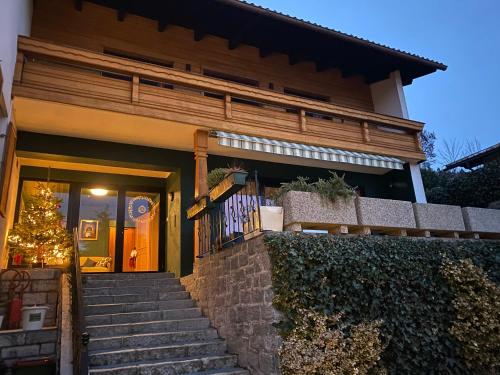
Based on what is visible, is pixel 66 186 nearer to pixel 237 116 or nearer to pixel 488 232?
pixel 237 116

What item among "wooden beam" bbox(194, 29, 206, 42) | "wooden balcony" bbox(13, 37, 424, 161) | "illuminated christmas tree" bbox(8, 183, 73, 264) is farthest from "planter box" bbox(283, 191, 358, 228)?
"wooden beam" bbox(194, 29, 206, 42)

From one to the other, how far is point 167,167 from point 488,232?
707 cm

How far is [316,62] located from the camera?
12.0 m

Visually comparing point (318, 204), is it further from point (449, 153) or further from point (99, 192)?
point (449, 153)

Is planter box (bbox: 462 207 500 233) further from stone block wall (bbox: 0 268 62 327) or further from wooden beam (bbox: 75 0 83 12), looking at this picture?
wooden beam (bbox: 75 0 83 12)

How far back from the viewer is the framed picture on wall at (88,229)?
1002 cm

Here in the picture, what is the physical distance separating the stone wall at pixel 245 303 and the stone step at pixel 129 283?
1646mm

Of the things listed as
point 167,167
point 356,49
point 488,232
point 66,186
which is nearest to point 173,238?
point 167,167

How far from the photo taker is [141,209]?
1074cm

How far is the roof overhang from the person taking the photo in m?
9.59

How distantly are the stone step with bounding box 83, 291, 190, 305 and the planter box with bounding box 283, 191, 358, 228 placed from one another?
2965 mm

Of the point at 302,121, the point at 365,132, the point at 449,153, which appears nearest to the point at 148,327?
the point at 302,121

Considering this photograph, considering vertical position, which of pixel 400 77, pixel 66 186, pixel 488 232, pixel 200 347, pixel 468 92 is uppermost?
pixel 468 92

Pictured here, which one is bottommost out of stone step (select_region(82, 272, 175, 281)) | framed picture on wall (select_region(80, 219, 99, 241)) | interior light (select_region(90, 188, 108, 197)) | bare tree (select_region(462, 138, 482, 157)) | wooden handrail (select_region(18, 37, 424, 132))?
stone step (select_region(82, 272, 175, 281))
